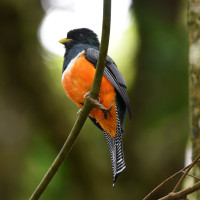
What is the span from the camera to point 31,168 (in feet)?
25.9

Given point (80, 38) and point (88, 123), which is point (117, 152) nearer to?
point (80, 38)

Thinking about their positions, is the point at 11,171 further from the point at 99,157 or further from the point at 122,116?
the point at 122,116

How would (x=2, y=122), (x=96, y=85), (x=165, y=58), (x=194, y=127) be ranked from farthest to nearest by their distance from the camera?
(x=165, y=58) < (x=2, y=122) < (x=194, y=127) < (x=96, y=85)

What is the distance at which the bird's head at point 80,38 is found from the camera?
3.58m

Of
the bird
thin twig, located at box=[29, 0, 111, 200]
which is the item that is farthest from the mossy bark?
thin twig, located at box=[29, 0, 111, 200]

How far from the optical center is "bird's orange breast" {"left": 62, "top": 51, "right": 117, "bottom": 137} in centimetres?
301

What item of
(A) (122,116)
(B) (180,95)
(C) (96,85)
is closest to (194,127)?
(A) (122,116)

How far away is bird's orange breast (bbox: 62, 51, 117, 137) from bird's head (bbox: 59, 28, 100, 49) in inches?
17.4

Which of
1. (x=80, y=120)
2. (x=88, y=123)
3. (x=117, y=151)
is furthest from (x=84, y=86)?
(x=88, y=123)

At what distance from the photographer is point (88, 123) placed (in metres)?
7.24

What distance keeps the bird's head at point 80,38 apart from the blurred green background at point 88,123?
309 cm

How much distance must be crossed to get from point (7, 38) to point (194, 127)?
451cm

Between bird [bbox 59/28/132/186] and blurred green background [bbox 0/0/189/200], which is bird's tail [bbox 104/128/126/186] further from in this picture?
blurred green background [bbox 0/0/189/200]

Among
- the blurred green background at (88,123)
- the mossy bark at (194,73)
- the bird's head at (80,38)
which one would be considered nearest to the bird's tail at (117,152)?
the mossy bark at (194,73)
